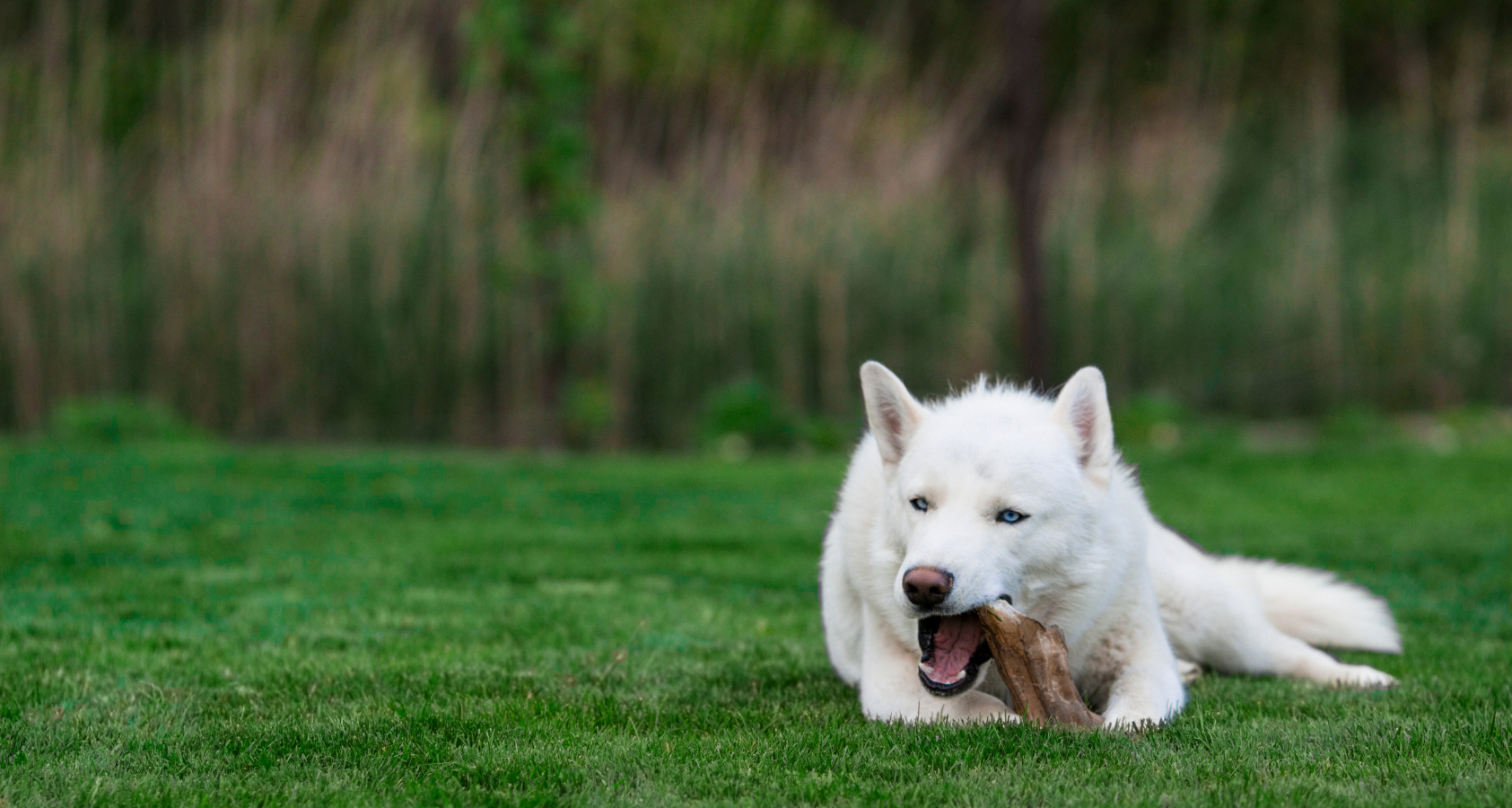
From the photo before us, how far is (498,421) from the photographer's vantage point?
1192 cm

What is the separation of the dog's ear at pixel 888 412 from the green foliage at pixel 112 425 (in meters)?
8.52

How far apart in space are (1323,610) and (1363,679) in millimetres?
563

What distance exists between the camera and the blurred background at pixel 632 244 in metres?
11.5

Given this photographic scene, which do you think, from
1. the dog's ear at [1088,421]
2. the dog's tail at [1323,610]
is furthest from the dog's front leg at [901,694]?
the dog's tail at [1323,610]

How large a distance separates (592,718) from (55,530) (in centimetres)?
465

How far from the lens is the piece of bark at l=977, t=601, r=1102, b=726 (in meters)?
3.42

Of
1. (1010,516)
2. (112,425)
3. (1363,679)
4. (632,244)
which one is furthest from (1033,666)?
(112,425)

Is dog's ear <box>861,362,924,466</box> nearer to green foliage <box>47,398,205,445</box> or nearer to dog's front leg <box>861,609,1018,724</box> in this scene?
dog's front leg <box>861,609,1018,724</box>

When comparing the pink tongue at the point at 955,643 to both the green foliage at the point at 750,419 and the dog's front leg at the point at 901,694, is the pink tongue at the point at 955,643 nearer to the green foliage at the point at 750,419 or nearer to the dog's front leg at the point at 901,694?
the dog's front leg at the point at 901,694

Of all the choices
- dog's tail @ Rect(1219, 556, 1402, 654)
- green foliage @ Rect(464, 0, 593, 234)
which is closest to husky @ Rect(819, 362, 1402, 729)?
dog's tail @ Rect(1219, 556, 1402, 654)

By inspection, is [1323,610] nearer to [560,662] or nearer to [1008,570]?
[1008,570]

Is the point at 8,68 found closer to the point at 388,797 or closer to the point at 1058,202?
the point at 1058,202

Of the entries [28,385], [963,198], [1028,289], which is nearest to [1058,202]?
[963,198]

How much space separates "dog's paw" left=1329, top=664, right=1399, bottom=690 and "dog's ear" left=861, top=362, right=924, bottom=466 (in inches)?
57.4
